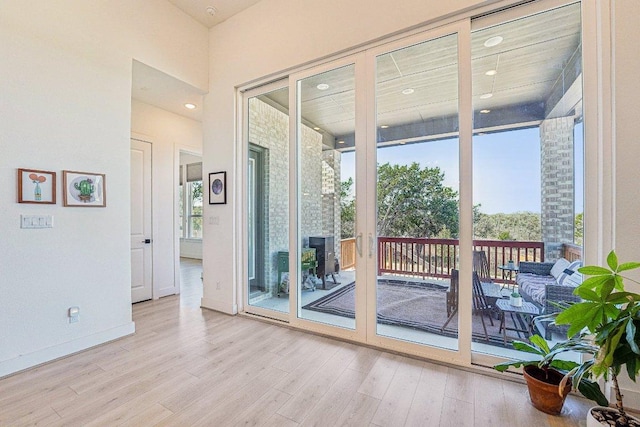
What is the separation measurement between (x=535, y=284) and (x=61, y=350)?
4.14 m

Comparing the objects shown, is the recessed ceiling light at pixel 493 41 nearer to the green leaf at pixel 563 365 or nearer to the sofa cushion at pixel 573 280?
the sofa cushion at pixel 573 280

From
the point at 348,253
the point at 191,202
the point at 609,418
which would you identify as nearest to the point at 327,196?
the point at 348,253

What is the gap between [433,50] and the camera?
8.52ft

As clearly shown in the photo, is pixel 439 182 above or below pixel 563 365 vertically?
above

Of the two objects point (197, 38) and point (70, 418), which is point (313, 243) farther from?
point (197, 38)

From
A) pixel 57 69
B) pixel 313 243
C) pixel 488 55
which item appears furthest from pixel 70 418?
pixel 488 55

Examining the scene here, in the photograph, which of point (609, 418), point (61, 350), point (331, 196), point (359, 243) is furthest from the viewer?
point (331, 196)

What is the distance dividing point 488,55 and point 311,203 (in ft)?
7.16

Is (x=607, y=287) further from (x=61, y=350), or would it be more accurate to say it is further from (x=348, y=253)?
(x=61, y=350)

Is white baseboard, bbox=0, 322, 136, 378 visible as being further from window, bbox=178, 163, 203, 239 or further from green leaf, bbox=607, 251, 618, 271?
window, bbox=178, 163, 203, 239

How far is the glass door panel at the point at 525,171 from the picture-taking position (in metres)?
2.17

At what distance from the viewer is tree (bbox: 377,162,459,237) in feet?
8.46

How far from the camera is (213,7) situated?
361 centimetres

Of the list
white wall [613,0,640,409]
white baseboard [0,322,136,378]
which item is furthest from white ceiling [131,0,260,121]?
white wall [613,0,640,409]
